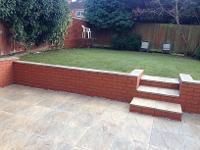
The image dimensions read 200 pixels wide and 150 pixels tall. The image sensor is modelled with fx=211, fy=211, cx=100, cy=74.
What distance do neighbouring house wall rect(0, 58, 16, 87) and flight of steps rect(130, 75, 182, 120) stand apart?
3.04m

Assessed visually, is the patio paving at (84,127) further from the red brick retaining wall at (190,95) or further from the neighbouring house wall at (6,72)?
the neighbouring house wall at (6,72)

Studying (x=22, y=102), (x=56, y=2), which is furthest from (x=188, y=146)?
(x=56, y=2)

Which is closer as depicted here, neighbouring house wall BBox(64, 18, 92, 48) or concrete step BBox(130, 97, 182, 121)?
concrete step BBox(130, 97, 182, 121)

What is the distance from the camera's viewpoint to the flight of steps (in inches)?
145

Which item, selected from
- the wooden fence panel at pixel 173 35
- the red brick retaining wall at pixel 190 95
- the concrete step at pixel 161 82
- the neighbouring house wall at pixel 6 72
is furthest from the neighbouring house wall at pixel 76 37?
the red brick retaining wall at pixel 190 95

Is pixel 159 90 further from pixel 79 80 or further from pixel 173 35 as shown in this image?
pixel 173 35

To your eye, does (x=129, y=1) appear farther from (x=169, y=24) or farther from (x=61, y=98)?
(x=61, y=98)

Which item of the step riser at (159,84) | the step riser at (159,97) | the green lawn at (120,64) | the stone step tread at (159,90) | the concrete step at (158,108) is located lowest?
the concrete step at (158,108)

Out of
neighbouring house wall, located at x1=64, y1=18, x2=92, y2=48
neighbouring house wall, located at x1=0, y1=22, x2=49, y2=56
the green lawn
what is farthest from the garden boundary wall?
neighbouring house wall, located at x1=64, y1=18, x2=92, y2=48

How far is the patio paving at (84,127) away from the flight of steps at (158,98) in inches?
5.7

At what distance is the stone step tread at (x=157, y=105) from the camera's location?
145 inches

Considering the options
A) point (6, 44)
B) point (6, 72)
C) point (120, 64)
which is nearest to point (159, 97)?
point (120, 64)

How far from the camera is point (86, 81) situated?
15.1 ft

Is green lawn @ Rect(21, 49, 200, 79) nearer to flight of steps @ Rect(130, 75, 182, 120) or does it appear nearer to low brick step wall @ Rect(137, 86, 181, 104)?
flight of steps @ Rect(130, 75, 182, 120)
